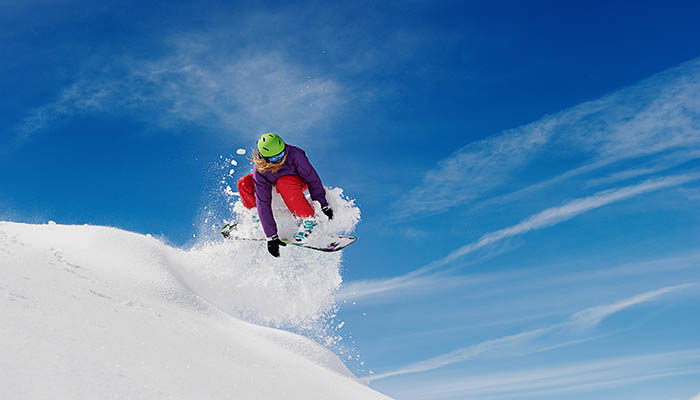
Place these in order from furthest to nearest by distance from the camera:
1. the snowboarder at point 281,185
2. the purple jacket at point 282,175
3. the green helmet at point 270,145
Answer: the purple jacket at point 282,175, the snowboarder at point 281,185, the green helmet at point 270,145

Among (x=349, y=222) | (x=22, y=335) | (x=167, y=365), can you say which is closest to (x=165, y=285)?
(x=167, y=365)

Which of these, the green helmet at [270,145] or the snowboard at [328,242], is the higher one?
the green helmet at [270,145]

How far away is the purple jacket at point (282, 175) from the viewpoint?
1174 centimetres

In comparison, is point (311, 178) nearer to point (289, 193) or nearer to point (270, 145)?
point (289, 193)

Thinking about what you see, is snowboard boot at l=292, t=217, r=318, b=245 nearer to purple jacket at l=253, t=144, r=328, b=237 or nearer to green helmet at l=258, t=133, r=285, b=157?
purple jacket at l=253, t=144, r=328, b=237

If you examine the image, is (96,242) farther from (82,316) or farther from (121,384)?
(121,384)

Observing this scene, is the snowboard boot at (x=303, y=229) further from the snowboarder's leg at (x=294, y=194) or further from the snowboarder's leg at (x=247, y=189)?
the snowboarder's leg at (x=247, y=189)

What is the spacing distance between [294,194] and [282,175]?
56 cm

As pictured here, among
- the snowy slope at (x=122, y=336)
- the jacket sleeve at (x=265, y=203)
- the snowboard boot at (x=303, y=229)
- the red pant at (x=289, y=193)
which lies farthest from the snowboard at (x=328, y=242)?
the snowy slope at (x=122, y=336)

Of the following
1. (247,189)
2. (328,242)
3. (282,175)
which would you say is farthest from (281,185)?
(328,242)

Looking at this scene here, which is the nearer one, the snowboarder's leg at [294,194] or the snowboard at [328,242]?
the snowboarder's leg at [294,194]

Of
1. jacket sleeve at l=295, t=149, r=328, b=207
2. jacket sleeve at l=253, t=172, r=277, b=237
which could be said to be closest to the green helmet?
jacket sleeve at l=295, t=149, r=328, b=207

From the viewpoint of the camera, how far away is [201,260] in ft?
42.8

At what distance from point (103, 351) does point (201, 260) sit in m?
8.54
